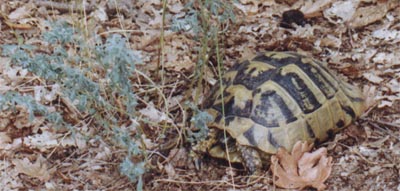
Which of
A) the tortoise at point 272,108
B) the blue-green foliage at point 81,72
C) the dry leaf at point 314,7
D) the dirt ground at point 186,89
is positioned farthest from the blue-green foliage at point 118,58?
the dry leaf at point 314,7

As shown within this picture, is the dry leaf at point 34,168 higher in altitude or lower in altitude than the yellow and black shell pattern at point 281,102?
lower

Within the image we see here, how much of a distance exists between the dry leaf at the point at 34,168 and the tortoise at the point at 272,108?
0.93 m

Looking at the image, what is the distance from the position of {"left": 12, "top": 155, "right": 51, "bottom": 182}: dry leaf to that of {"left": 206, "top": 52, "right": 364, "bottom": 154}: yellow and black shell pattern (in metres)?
1.06

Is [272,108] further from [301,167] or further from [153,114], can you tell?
[153,114]

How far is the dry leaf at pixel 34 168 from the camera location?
3.74 metres

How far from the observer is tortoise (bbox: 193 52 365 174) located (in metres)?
3.59

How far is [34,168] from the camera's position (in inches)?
149

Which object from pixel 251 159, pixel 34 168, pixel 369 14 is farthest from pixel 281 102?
pixel 369 14

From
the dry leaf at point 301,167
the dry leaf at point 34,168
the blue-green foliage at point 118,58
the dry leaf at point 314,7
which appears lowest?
the dry leaf at point 34,168

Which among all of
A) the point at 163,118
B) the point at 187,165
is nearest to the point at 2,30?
the point at 163,118

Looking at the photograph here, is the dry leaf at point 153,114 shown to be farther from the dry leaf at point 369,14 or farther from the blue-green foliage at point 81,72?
the dry leaf at point 369,14

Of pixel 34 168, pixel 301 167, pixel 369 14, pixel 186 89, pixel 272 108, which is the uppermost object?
pixel 369 14

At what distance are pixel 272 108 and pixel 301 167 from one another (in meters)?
0.39

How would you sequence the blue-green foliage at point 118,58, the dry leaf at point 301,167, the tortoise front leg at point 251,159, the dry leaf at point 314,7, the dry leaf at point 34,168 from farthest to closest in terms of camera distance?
the dry leaf at point 314,7 → the dry leaf at point 34,168 → the tortoise front leg at point 251,159 → the dry leaf at point 301,167 → the blue-green foliage at point 118,58
